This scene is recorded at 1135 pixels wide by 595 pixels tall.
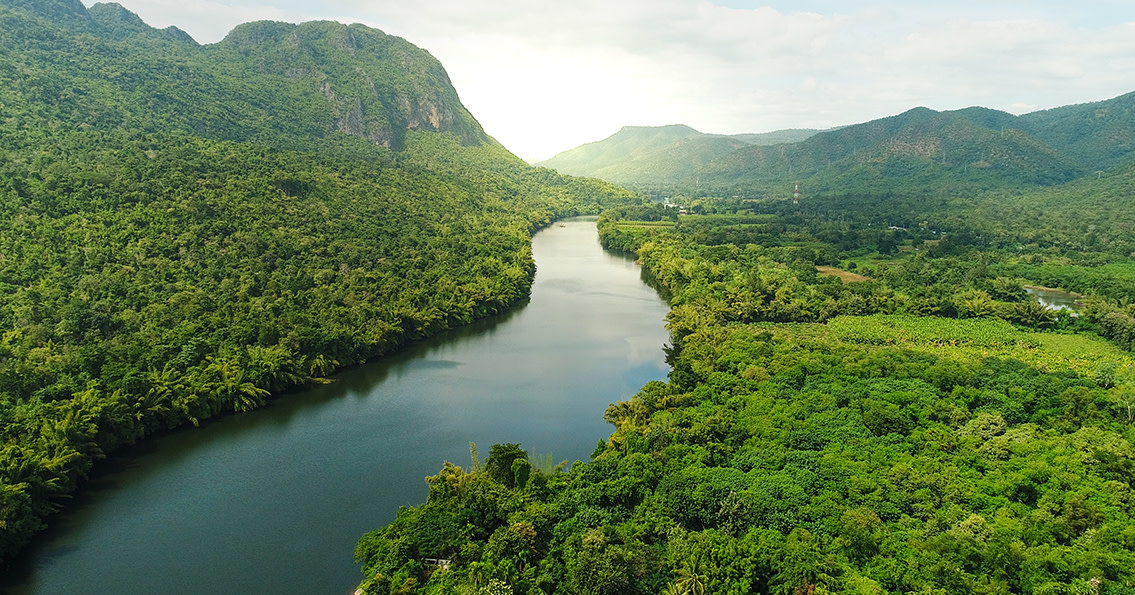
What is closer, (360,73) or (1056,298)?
(1056,298)

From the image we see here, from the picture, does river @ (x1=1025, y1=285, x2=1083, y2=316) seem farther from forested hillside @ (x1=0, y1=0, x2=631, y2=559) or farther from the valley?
forested hillside @ (x1=0, y1=0, x2=631, y2=559)

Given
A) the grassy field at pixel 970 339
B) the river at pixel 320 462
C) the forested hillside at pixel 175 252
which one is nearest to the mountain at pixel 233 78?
the forested hillside at pixel 175 252

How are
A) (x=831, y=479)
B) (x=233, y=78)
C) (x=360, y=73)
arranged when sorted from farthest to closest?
1. (x=360, y=73)
2. (x=233, y=78)
3. (x=831, y=479)

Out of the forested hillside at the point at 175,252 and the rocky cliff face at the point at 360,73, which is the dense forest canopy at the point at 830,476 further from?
the rocky cliff face at the point at 360,73

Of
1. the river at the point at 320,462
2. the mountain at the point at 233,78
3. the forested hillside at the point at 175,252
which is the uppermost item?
the mountain at the point at 233,78

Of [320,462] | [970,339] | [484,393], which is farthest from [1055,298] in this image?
[320,462]

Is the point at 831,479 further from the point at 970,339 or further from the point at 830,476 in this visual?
the point at 970,339
